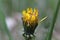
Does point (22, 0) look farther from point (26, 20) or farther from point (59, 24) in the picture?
point (26, 20)

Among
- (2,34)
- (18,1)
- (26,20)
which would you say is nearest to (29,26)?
(26,20)

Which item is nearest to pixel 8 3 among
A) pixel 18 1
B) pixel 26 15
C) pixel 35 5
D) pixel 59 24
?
pixel 18 1

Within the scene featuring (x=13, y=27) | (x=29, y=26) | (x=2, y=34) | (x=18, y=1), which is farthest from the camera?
(x=18, y=1)

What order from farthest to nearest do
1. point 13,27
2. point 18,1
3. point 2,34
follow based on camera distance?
point 18,1 → point 13,27 → point 2,34

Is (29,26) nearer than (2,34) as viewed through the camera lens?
Yes

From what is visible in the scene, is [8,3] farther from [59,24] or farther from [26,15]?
[26,15]

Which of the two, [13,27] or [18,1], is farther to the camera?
[18,1]

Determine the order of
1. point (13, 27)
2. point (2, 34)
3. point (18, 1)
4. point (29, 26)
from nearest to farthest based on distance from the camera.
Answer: point (29, 26) < point (2, 34) < point (13, 27) < point (18, 1)

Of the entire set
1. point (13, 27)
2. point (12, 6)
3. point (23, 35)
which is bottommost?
point (13, 27)

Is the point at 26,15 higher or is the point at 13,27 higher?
→ the point at 26,15
